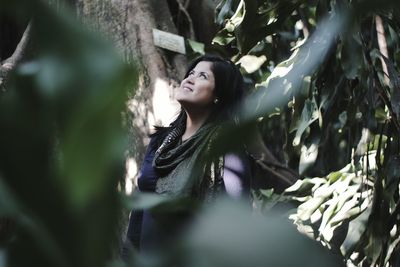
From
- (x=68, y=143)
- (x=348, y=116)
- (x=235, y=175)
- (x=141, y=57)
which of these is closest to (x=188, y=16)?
(x=141, y=57)

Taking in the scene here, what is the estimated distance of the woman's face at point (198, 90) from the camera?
67.7 inches

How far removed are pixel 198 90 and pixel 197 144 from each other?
0.14 m

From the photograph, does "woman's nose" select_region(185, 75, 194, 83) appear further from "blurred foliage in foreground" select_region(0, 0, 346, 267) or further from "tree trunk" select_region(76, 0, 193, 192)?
"blurred foliage in foreground" select_region(0, 0, 346, 267)

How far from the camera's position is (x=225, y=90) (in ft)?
5.77

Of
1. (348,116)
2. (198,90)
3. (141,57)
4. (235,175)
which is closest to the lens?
(235,175)

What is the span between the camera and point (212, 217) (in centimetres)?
37

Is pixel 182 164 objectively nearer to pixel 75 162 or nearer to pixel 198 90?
pixel 198 90

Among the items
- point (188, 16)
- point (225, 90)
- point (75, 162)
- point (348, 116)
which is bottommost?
point (188, 16)

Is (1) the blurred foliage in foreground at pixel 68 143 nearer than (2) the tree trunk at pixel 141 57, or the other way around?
(1) the blurred foliage in foreground at pixel 68 143

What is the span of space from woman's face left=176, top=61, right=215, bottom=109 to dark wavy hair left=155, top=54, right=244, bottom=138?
0.01m

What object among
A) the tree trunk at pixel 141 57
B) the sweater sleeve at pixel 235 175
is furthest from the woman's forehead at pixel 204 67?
the tree trunk at pixel 141 57

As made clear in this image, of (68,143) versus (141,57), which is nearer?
(68,143)

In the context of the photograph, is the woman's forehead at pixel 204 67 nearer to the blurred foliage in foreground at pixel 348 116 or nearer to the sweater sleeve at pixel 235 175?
the blurred foliage in foreground at pixel 348 116

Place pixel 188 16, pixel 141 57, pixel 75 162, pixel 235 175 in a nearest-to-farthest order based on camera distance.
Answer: pixel 75 162 < pixel 235 175 < pixel 141 57 < pixel 188 16
